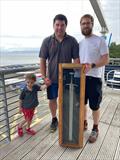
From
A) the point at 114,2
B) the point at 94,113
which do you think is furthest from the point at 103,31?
the point at 94,113

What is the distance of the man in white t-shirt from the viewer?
260 cm

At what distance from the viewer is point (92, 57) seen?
8.70ft

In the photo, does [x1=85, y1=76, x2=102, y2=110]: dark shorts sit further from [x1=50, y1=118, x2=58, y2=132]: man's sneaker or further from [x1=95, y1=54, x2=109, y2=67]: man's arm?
[x1=50, y1=118, x2=58, y2=132]: man's sneaker

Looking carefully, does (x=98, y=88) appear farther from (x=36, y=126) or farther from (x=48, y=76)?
(x=36, y=126)

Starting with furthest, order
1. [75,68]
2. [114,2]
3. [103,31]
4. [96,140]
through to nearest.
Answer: [114,2] → [103,31] → [96,140] → [75,68]

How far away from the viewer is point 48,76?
298 cm

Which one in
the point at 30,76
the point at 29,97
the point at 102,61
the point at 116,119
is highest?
the point at 102,61

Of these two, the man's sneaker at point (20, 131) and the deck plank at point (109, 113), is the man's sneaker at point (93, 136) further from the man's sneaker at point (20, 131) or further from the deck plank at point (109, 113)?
the man's sneaker at point (20, 131)

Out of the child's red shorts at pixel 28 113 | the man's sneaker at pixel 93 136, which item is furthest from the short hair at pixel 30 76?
the man's sneaker at pixel 93 136

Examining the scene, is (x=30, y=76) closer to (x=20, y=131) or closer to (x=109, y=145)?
(x=20, y=131)

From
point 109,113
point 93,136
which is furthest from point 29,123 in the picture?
point 109,113

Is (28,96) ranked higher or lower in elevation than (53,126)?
higher

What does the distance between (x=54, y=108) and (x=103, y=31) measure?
9.32 ft

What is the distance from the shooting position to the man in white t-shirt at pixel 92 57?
260 centimetres
